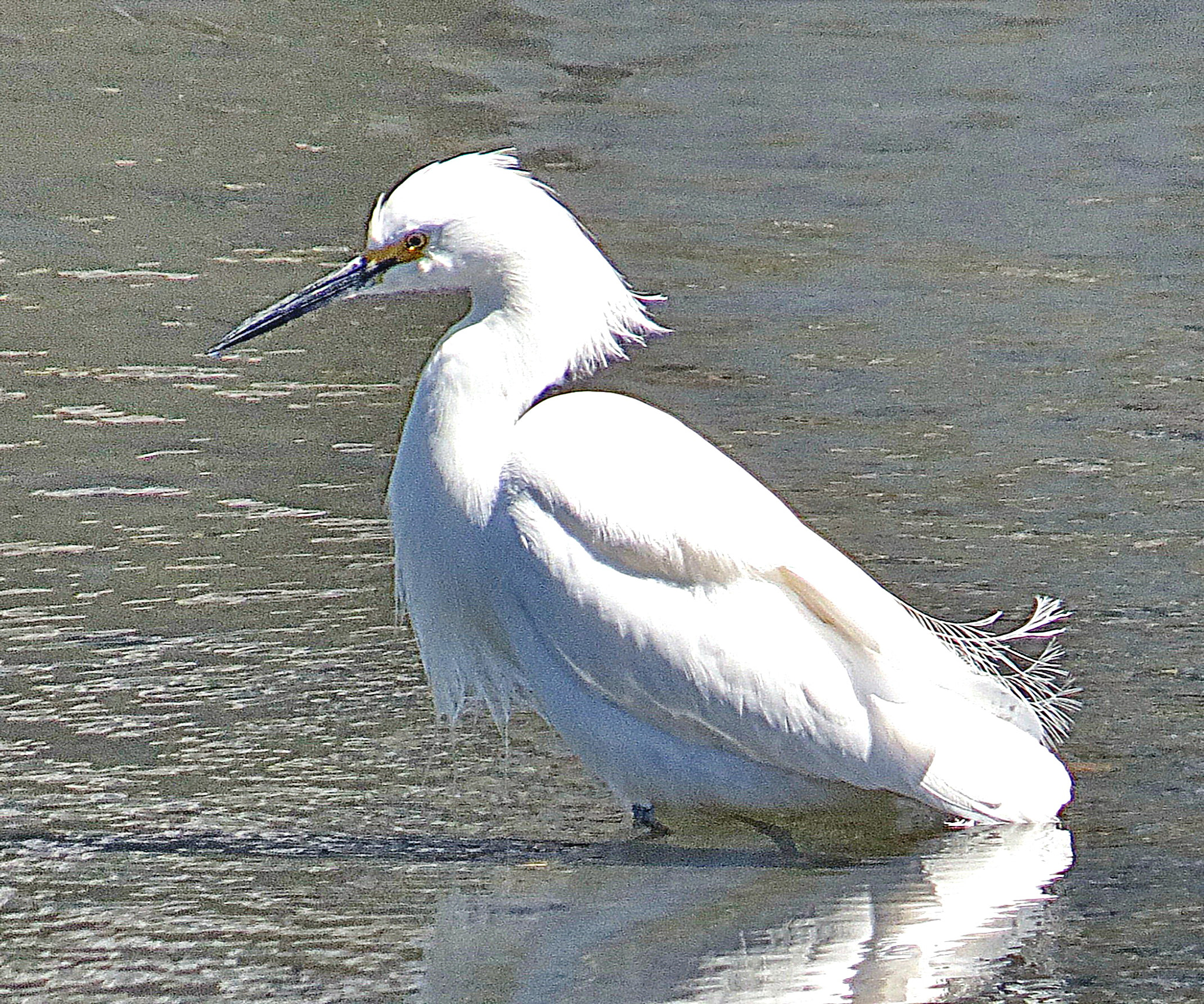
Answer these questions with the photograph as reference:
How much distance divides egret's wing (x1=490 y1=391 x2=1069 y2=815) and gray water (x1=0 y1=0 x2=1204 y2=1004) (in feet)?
0.88

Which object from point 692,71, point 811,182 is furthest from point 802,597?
point 692,71

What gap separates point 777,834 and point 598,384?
2761 mm

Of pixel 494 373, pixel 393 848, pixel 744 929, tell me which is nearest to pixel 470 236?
pixel 494 373

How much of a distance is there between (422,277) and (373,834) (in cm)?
112

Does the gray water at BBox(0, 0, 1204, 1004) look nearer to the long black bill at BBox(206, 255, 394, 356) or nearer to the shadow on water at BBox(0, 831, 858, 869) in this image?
the shadow on water at BBox(0, 831, 858, 869)

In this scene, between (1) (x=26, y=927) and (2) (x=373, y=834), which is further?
(2) (x=373, y=834)

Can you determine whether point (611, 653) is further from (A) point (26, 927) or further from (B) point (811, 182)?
(B) point (811, 182)

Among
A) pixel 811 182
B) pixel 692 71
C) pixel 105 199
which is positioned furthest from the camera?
pixel 692 71

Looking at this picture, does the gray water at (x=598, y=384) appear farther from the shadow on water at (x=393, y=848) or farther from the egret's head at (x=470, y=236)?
the egret's head at (x=470, y=236)

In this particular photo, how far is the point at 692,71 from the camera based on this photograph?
10.3 metres

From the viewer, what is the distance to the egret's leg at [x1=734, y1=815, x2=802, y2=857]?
13.9ft

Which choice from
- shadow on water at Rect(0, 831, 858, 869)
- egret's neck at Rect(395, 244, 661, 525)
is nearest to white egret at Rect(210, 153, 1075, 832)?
egret's neck at Rect(395, 244, 661, 525)

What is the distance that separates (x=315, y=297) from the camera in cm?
443

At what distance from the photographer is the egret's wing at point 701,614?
4.16 m
